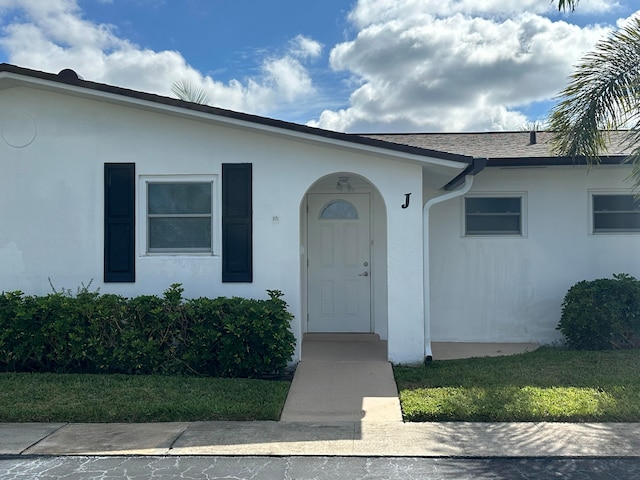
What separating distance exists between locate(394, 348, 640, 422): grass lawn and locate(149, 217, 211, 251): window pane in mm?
3168

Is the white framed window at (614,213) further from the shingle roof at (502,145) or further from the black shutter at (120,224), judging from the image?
the black shutter at (120,224)

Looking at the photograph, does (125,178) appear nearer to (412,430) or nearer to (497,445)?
(412,430)

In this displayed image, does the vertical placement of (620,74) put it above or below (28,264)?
above

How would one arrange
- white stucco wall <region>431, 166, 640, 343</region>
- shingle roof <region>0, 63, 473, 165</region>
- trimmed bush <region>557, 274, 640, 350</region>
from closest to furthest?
shingle roof <region>0, 63, 473, 165</region>
trimmed bush <region>557, 274, 640, 350</region>
white stucco wall <region>431, 166, 640, 343</region>

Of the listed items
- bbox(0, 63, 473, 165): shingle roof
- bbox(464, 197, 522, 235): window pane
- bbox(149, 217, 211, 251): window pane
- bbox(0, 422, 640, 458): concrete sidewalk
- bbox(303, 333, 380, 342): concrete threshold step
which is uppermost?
bbox(0, 63, 473, 165): shingle roof

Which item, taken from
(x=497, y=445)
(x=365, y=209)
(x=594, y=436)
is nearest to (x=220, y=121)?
(x=365, y=209)

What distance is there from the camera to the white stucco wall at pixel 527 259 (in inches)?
349

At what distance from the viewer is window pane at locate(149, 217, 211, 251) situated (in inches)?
300

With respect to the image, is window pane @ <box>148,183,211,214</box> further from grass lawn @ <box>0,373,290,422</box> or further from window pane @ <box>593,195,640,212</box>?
window pane @ <box>593,195,640,212</box>

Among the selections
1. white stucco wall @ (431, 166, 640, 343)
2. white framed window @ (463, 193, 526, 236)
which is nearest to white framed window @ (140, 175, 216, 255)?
white stucco wall @ (431, 166, 640, 343)

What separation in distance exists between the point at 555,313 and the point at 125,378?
655 cm

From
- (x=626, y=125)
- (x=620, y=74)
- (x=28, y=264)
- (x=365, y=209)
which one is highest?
(x=620, y=74)

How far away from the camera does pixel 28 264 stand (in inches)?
300

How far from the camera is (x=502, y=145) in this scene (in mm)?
9711
